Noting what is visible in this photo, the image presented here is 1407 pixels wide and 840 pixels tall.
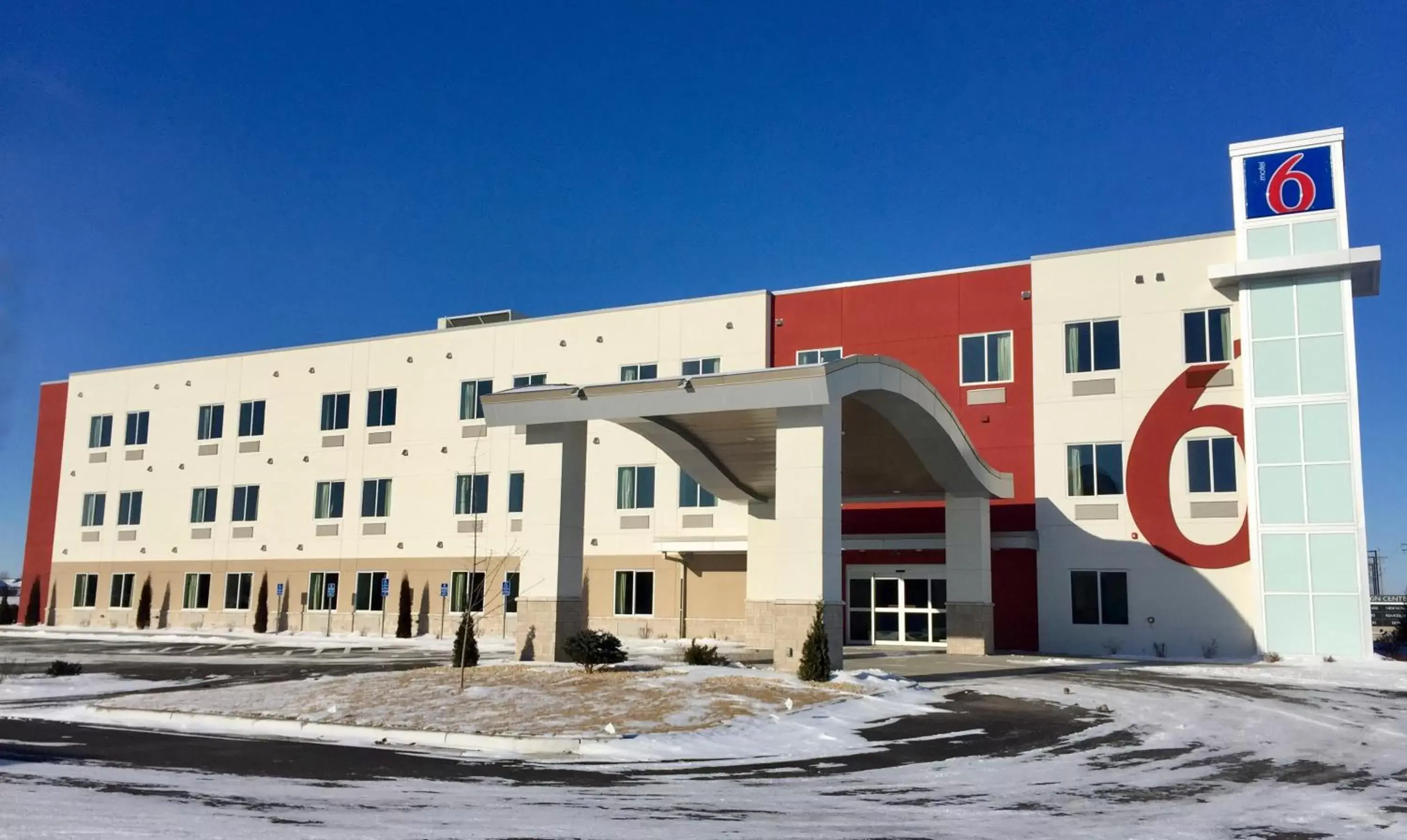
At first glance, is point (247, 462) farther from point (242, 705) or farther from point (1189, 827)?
point (1189, 827)

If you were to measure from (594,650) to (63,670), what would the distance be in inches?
471

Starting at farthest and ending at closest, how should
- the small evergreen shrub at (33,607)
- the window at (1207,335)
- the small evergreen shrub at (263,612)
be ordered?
1. the small evergreen shrub at (33,607)
2. the small evergreen shrub at (263,612)
3. the window at (1207,335)

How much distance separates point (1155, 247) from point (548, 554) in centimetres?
2104

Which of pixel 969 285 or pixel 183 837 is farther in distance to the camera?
pixel 969 285

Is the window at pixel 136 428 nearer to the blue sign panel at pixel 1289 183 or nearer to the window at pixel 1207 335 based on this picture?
the window at pixel 1207 335

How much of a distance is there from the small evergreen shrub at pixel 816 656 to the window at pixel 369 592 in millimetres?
27359

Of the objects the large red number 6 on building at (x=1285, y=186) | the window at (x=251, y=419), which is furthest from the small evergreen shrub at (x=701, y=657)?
the window at (x=251, y=419)

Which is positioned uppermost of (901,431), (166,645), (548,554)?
(901,431)

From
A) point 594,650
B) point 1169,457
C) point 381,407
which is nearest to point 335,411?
point 381,407

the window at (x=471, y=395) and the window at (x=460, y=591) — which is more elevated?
the window at (x=471, y=395)

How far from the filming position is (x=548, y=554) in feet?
76.5

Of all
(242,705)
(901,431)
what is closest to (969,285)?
(901,431)

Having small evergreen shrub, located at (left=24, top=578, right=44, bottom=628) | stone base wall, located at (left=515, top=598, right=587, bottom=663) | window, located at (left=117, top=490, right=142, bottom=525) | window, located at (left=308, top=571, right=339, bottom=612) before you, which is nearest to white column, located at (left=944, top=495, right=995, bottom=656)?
stone base wall, located at (left=515, top=598, right=587, bottom=663)

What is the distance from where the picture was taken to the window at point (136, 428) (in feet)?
161
